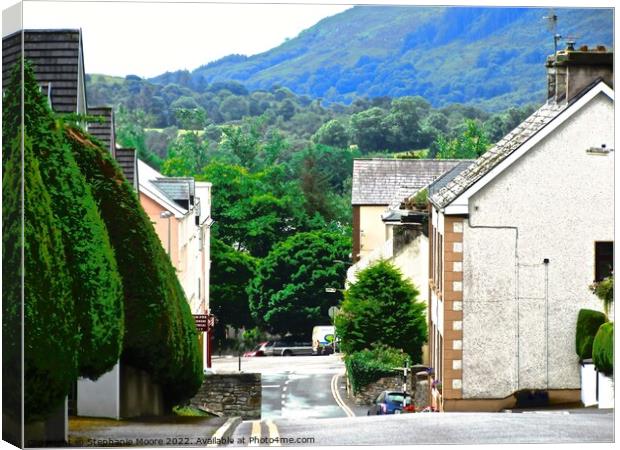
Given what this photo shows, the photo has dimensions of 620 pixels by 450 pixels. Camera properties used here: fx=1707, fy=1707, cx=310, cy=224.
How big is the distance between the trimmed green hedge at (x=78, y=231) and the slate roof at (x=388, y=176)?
Result: 4815 millimetres

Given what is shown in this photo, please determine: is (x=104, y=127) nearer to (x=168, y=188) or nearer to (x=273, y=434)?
(x=168, y=188)

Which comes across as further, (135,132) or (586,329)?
(135,132)

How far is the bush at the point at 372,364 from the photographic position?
25359mm

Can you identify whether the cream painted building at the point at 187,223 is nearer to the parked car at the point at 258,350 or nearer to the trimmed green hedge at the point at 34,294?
the parked car at the point at 258,350

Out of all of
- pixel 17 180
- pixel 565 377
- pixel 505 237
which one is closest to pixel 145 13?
pixel 17 180

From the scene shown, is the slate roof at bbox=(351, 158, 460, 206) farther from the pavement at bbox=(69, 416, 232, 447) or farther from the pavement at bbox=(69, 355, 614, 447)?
the pavement at bbox=(69, 416, 232, 447)

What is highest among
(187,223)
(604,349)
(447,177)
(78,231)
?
(447,177)

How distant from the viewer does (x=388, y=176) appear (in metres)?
25.2

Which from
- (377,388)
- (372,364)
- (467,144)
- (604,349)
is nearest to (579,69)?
(467,144)

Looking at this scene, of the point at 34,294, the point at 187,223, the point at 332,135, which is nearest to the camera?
the point at 34,294

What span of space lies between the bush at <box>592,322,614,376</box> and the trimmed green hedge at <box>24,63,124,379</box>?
274 inches

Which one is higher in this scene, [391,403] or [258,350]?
[258,350]

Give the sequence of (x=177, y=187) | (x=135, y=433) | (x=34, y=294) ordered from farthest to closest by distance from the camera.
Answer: (x=177, y=187)
(x=135, y=433)
(x=34, y=294)

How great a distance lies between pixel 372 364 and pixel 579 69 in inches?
211
